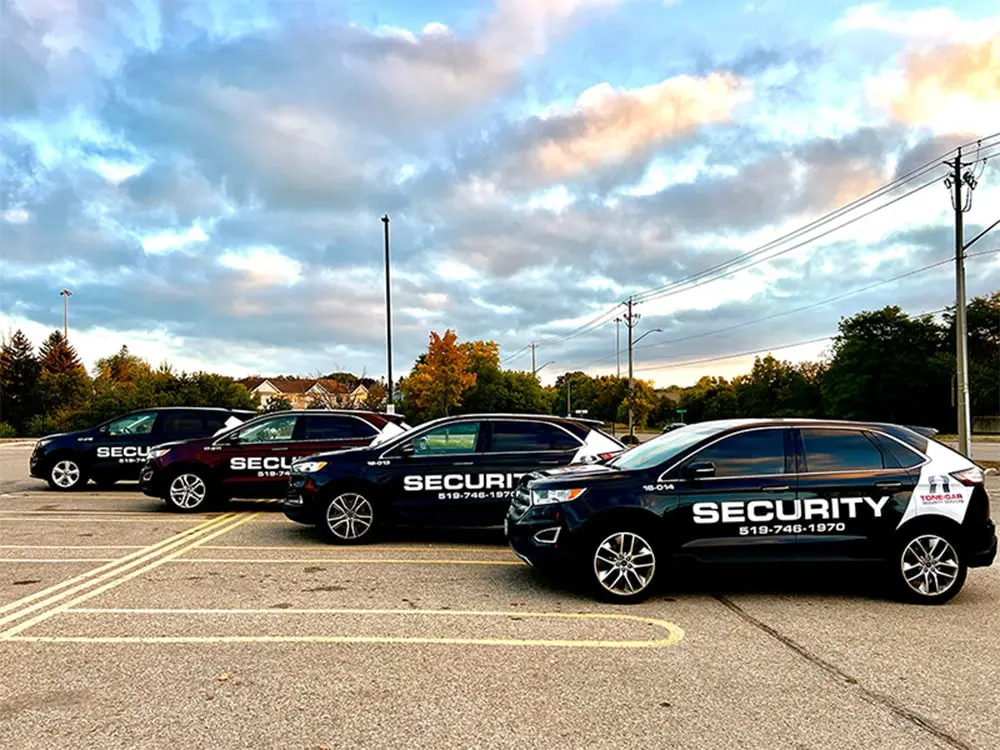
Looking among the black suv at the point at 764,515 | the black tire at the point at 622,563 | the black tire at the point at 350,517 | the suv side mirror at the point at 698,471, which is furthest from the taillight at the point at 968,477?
the black tire at the point at 350,517

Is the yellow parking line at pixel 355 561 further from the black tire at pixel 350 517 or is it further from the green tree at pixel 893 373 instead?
the green tree at pixel 893 373

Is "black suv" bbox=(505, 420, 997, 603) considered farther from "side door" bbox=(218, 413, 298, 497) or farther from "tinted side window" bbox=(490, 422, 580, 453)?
"side door" bbox=(218, 413, 298, 497)

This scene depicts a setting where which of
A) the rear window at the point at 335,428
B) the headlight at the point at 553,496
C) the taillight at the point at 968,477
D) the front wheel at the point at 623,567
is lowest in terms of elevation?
the front wheel at the point at 623,567

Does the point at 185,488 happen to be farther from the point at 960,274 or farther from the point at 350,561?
the point at 960,274

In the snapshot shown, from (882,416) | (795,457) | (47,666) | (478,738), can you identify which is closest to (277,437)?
(47,666)

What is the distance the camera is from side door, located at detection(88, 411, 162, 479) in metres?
14.8

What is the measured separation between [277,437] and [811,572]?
8.50 metres

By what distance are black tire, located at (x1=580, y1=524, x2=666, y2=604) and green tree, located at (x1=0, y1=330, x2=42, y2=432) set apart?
70.1 meters

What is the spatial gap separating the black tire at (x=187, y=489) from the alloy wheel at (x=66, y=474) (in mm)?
4121

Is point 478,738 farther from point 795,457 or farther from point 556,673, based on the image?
point 795,457

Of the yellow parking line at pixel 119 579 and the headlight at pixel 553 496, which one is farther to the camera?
the headlight at pixel 553 496

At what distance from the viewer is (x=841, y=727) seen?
401cm

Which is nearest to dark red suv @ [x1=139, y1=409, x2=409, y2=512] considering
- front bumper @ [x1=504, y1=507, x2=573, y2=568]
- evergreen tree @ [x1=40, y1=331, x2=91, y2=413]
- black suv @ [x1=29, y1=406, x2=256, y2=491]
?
black suv @ [x1=29, y1=406, x2=256, y2=491]

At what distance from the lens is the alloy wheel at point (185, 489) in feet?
40.5
